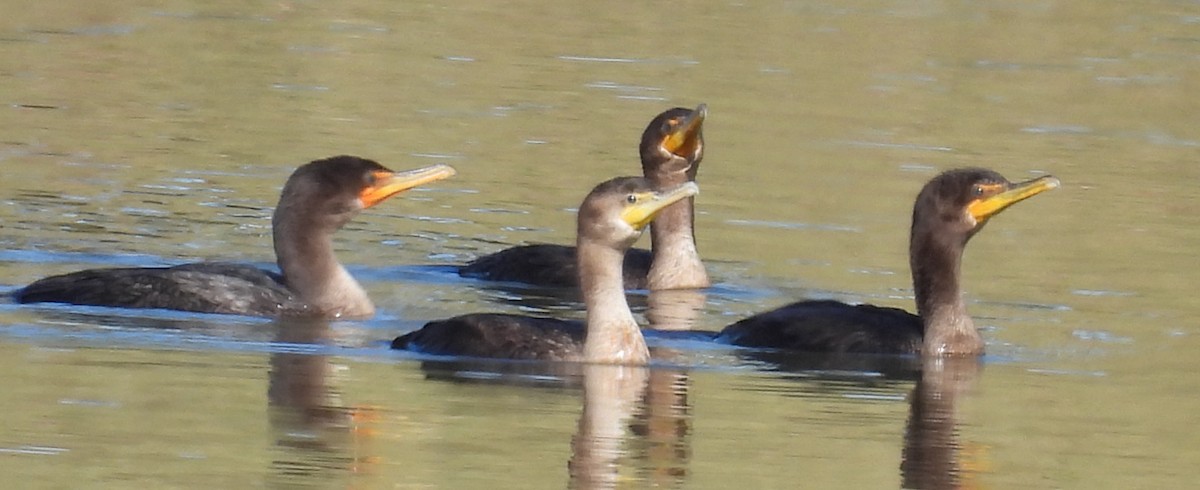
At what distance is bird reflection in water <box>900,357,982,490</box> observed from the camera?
10070 millimetres

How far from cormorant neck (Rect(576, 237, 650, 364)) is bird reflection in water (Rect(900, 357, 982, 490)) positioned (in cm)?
142

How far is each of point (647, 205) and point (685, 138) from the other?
3.98m

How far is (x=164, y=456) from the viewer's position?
966 cm

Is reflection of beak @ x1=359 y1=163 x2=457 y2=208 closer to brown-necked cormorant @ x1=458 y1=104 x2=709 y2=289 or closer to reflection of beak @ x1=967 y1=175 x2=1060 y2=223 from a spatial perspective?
brown-necked cormorant @ x1=458 y1=104 x2=709 y2=289

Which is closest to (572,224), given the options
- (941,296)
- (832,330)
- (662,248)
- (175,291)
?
(662,248)

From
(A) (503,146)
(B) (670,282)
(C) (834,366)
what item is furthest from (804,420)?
(A) (503,146)

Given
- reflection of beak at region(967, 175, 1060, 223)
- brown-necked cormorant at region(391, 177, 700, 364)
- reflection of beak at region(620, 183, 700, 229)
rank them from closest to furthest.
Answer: reflection of beak at region(620, 183, 700, 229) < brown-necked cormorant at region(391, 177, 700, 364) < reflection of beak at region(967, 175, 1060, 223)

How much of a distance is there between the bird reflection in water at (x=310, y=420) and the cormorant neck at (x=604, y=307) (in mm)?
1270

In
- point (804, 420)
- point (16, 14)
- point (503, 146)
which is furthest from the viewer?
point (16, 14)

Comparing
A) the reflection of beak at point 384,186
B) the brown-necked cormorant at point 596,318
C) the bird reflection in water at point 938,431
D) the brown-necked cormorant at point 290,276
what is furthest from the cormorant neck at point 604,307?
the reflection of beak at point 384,186

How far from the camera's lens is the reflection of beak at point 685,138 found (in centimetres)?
1609

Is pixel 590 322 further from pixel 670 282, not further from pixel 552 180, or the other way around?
pixel 552 180

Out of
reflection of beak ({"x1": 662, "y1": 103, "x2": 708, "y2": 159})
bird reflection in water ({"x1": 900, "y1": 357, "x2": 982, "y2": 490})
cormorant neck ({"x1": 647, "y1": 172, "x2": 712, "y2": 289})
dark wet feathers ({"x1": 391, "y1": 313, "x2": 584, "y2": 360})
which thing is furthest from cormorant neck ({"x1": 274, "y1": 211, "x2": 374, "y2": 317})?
bird reflection in water ({"x1": 900, "y1": 357, "x2": 982, "y2": 490})

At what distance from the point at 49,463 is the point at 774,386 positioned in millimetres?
3846
